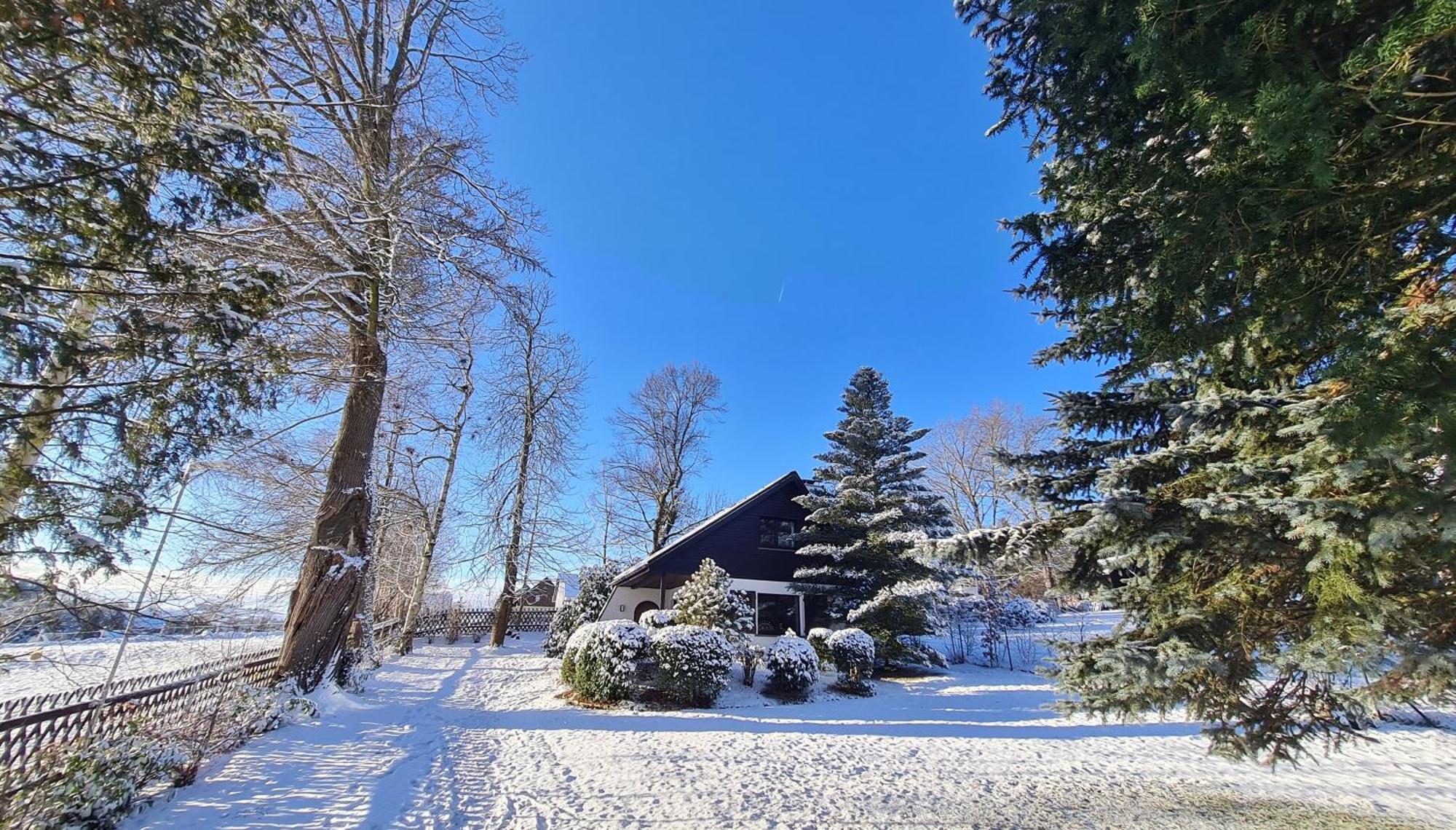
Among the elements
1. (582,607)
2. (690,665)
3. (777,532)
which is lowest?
(690,665)

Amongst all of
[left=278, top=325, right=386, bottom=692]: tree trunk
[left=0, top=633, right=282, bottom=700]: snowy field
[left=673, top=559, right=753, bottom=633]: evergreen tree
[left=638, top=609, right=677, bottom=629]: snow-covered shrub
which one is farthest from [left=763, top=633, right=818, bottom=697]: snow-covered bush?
[left=0, top=633, right=282, bottom=700]: snowy field

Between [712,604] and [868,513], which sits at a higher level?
[868,513]

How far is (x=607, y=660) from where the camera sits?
33.1 feet

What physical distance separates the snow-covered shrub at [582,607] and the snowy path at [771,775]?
716 cm

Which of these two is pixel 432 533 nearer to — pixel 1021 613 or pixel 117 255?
pixel 117 255

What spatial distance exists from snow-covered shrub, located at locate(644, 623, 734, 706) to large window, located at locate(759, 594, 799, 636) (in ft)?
23.7

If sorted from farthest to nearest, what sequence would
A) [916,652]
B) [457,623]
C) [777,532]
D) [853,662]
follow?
[457,623]
[777,532]
[916,652]
[853,662]

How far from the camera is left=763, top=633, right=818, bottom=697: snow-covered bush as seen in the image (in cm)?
1108

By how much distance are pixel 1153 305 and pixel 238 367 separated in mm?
5891

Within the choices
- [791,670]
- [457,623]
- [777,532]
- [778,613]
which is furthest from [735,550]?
[457,623]

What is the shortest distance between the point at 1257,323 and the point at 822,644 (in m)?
11.2

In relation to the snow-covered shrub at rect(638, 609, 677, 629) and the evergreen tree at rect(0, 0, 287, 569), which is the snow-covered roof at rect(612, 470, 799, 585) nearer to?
the snow-covered shrub at rect(638, 609, 677, 629)

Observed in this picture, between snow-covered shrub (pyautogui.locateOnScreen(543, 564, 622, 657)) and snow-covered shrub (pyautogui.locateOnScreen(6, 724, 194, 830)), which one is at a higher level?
snow-covered shrub (pyautogui.locateOnScreen(543, 564, 622, 657))

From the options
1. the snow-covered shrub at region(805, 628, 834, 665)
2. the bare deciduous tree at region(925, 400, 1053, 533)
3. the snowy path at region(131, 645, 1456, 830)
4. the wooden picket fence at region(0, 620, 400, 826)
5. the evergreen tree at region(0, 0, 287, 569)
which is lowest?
the snowy path at region(131, 645, 1456, 830)
